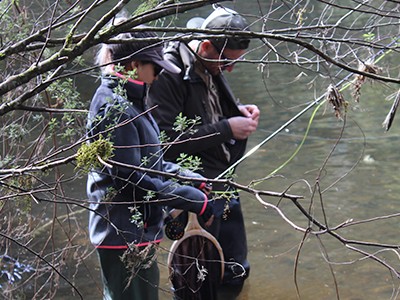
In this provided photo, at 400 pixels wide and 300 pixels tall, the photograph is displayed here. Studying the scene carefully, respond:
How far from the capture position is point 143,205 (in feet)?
10.2

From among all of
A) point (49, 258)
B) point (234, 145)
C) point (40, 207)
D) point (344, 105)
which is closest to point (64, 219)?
point (40, 207)

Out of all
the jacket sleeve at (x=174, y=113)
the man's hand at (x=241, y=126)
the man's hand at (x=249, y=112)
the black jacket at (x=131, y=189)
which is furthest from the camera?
the man's hand at (x=249, y=112)

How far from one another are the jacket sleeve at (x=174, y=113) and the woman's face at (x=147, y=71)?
669 mm

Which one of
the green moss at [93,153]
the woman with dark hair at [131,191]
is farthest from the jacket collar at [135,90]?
the green moss at [93,153]

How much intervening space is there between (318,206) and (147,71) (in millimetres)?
3256

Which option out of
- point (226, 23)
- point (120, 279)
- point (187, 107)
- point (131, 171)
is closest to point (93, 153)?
point (131, 171)

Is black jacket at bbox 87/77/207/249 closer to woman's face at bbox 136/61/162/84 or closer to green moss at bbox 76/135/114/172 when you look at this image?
woman's face at bbox 136/61/162/84

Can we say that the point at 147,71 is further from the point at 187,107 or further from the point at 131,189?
the point at 187,107

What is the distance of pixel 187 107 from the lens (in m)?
3.98

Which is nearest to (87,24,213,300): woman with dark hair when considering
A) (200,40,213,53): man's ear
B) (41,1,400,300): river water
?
(41,1,400,300): river water

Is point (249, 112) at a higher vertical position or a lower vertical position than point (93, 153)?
lower

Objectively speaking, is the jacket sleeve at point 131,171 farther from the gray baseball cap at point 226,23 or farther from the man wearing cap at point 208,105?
the gray baseball cap at point 226,23

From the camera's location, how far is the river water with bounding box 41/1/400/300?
4820 mm

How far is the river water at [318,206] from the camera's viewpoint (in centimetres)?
482
